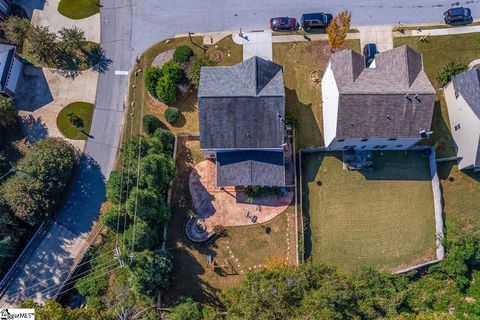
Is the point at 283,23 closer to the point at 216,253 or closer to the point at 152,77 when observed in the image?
the point at 152,77

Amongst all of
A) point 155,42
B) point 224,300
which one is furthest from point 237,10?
point 224,300

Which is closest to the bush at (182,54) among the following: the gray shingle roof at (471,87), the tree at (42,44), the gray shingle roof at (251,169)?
the gray shingle roof at (251,169)

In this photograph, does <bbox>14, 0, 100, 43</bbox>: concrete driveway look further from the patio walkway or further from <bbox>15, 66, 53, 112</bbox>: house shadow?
the patio walkway

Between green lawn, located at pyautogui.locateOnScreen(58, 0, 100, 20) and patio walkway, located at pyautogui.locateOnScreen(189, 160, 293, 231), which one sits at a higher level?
green lawn, located at pyautogui.locateOnScreen(58, 0, 100, 20)

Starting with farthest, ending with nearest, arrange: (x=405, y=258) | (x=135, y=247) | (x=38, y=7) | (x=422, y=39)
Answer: (x=38, y=7)
(x=422, y=39)
(x=405, y=258)
(x=135, y=247)

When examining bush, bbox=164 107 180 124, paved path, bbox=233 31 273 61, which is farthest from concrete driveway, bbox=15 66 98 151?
paved path, bbox=233 31 273 61

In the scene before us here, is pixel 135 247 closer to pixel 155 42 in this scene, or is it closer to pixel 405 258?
pixel 155 42
